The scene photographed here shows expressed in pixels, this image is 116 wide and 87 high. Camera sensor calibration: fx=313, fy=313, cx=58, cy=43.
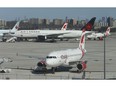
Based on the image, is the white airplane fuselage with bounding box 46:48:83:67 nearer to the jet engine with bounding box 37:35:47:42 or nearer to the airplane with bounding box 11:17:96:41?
the jet engine with bounding box 37:35:47:42

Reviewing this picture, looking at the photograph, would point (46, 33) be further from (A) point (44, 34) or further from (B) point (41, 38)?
(B) point (41, 38)

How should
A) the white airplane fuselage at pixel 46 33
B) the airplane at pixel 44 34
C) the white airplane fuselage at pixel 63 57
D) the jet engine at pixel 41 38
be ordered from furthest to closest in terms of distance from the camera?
the white airplane fuselage at pixel 46 33 < the airplane at pixel 44 34 < the jet engine at pixel 41 38 < the white airplane fuselage at pixel 63 57

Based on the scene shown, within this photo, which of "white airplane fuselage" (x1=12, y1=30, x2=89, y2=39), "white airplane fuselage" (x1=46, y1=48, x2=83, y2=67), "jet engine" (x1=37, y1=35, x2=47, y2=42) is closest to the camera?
"white airplane fuselage" (x1=46, y1=48, x2=83, y2=67)

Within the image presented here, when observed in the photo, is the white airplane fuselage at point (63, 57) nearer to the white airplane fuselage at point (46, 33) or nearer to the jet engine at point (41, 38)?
the jet engine at point (41, 38)

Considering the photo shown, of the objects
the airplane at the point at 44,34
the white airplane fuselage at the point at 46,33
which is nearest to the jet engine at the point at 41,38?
the airplane at the point at 44,34

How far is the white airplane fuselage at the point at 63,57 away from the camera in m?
29.2

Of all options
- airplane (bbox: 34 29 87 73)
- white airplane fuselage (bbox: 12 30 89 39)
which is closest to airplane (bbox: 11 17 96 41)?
white airplane fuselage (bbox: 12 30 89 39)

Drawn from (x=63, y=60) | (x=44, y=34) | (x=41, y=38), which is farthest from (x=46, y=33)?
(x=63, y=60)

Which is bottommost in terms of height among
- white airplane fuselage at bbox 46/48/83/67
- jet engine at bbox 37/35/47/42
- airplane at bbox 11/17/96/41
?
jet engine at bbox 37/35/47/42

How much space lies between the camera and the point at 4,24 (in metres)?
112

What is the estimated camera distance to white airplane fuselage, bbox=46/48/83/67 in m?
29.2
